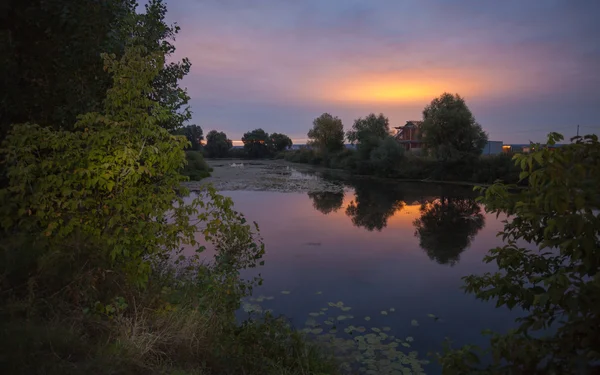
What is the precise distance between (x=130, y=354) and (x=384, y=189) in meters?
33.1

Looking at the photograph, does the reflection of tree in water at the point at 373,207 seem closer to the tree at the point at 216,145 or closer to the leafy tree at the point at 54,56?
the leafy tree at the point at 54,56

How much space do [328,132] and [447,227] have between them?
59447 millimetres

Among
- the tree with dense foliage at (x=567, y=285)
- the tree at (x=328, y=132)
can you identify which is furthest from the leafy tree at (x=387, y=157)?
the tree with dense foliage at (x=567, y=285)

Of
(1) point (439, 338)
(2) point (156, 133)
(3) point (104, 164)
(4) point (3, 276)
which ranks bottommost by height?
(1) point (439, 338)

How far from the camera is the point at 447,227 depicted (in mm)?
18594

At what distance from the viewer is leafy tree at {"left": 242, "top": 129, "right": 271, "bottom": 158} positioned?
120 metres

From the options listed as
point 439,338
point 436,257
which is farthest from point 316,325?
point 436,257

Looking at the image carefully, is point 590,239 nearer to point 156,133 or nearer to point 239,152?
point 156,133

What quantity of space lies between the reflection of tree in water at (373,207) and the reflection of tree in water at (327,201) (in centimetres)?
91

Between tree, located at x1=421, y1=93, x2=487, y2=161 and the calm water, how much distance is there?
62.8ft

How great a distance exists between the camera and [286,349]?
19.4 ft

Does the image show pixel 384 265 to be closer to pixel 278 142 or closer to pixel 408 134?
pixel 408 134

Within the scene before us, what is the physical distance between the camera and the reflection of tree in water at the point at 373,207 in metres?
19.4

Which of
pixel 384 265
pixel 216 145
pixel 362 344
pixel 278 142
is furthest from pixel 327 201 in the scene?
pixel 278 142
